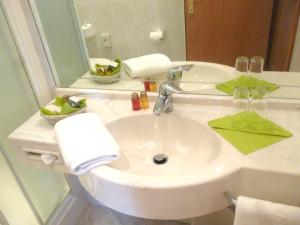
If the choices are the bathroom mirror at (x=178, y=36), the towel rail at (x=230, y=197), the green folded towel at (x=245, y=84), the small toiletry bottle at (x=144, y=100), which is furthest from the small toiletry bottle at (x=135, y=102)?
the towel rail at (x=230, y=197)

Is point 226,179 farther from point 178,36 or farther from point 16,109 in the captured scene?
point 16,109

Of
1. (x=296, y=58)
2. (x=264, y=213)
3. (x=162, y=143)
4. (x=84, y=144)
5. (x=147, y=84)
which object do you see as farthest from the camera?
(x=147, y=84)

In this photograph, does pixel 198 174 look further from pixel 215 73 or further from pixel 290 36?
pixel 290 36

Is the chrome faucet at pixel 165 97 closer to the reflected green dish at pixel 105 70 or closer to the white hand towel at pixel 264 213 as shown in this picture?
the reflected green dish at pixel 105 70

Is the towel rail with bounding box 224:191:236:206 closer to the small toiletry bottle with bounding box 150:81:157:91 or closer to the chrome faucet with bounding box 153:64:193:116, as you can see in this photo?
the chrome faucet with bounding box 153:64:193:116

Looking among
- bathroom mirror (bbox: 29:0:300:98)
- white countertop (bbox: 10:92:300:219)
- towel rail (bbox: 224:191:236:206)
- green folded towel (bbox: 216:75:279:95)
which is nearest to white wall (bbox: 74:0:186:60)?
bathroom mirror (bbox: 29:0:300:98)

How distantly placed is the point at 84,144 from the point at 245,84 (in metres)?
0.70

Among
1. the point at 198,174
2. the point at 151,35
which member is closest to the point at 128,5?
the point at 151,35

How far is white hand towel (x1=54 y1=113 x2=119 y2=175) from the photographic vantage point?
2.56 ft

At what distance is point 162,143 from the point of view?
109 centimetres

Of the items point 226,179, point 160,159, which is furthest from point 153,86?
point 226,179

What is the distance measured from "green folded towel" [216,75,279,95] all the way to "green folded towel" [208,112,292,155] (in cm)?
12

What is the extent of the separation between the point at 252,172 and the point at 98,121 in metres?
0.57

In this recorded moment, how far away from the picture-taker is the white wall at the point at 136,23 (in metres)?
1.07
